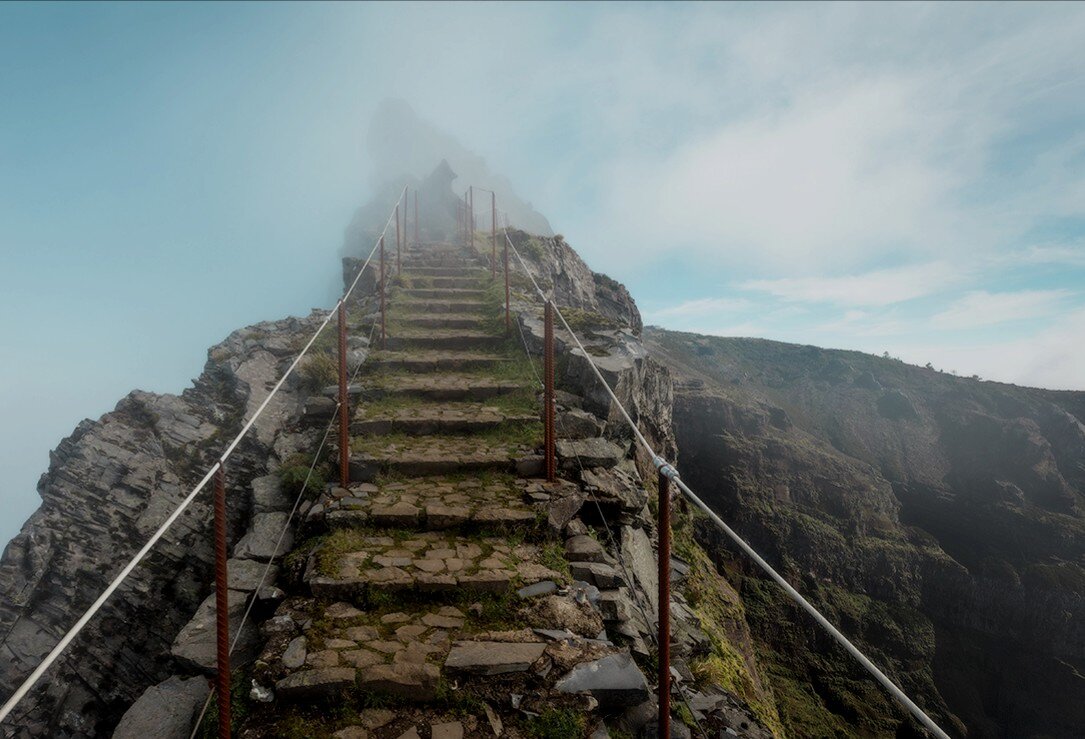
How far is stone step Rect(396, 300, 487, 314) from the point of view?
10772 mm

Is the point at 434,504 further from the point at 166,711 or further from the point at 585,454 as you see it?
the point at 166,711

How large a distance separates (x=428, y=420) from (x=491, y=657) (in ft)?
11.7

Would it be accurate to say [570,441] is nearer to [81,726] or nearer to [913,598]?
[81,726]

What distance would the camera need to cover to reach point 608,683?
331 cm

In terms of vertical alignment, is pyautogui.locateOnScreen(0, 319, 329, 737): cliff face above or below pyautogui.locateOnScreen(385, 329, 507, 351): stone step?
below

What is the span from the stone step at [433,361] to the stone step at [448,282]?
14.2 ft

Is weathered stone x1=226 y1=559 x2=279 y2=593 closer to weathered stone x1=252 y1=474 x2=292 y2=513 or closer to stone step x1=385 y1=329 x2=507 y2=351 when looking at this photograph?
weathered stone x1=252 y1=474 x2=292 y2=513

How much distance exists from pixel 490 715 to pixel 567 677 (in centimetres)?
58

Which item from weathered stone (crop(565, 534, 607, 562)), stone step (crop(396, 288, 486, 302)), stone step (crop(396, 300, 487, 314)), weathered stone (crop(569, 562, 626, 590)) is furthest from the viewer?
stone step (crop(396, 288, 486, 302))

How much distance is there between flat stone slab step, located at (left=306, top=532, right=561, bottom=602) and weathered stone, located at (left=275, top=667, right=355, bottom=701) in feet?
2.54

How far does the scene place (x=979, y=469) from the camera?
1314 inches

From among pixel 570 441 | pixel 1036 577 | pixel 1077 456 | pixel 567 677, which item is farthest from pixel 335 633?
pixel 1077 456

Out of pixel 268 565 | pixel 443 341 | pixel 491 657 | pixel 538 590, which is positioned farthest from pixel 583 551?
pixel 443 341

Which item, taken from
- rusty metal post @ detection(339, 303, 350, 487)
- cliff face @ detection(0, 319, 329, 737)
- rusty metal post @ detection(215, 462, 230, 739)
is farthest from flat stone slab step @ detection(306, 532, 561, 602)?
cliff face @ detection(0, 319, 329, 737)
